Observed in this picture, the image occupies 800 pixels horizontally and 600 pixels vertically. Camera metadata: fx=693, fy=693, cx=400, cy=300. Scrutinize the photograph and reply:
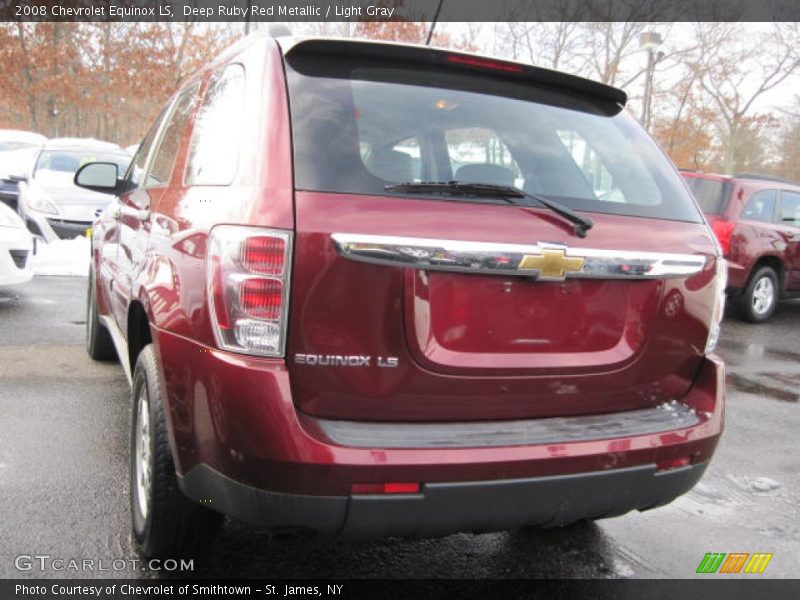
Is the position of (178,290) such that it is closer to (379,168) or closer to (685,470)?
(379,168)

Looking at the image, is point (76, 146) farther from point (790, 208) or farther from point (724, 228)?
point (790, 208)

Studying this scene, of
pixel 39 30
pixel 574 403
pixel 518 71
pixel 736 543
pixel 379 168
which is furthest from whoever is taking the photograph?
pixel 39 30

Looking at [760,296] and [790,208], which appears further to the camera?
[790,208]

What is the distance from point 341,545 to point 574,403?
44.9 inches

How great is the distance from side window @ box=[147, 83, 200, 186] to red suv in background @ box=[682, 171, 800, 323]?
22.3ft

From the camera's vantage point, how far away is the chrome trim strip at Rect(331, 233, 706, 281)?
1869 millimetres

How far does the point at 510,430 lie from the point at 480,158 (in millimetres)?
980

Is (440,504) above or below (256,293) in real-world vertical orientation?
below

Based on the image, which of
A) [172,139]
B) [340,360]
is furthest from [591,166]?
[172,139]

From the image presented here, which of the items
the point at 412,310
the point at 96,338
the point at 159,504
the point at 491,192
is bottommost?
the point at 96,338

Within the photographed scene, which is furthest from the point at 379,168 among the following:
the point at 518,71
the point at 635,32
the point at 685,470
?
the point at 635,32

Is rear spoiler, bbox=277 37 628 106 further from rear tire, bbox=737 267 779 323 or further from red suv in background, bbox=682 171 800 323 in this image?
rear tire, bbox=737 267 779 323

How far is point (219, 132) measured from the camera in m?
2.32

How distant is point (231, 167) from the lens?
2.09 m
